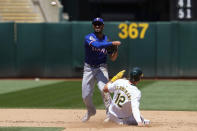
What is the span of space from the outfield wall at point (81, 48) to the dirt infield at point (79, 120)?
1103 cm

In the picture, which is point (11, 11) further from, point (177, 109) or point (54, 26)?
point (177, 109)

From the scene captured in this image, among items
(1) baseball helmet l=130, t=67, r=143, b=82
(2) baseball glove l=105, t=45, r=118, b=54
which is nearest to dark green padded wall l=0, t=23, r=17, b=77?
(2) baseball glove l=105, t=45, r=118, b=54

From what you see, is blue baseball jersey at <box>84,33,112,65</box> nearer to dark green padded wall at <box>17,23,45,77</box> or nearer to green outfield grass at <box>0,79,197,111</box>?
green outfield grass at <box>0,79,197,111</box>

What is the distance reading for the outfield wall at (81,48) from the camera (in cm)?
2227

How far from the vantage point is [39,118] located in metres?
10.2

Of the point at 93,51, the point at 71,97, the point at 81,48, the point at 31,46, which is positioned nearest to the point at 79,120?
the point at 93,51

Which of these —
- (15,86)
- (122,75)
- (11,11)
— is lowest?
(15,86)

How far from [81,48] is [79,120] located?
500 inches

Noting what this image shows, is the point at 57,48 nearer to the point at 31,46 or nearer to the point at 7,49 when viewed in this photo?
the point at 31,46

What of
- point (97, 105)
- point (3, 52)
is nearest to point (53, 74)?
point (3, 52)

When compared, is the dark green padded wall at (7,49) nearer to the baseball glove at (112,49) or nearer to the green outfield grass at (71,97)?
the green outfield grass at (71,97)

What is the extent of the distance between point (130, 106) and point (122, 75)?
58cm

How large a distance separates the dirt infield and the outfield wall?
11.0 m

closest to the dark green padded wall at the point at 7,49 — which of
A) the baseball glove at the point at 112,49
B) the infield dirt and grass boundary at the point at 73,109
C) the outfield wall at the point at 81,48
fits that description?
the outfield wall at the point at 81,48
